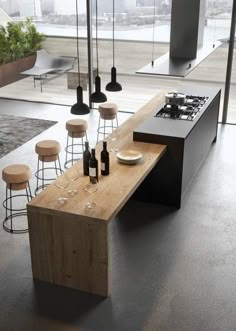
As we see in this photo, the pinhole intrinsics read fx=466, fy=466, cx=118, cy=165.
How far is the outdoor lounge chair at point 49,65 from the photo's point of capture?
28.3 feet

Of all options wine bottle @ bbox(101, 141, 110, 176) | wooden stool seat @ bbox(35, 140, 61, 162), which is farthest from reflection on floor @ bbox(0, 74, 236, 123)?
wine bottle @ bbox(101, 141, 110, 176)

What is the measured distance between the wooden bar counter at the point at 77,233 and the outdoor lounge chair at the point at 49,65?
5035mm

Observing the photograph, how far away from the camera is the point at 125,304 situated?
12.0 ft

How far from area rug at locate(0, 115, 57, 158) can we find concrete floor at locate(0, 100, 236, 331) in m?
1.47

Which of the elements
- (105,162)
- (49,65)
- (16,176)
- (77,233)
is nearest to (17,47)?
(49,65)

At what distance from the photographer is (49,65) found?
884 cm

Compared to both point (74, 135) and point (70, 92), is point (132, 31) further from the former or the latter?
point (74, 135)

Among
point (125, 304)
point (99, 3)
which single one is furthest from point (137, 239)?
point (99, 3)

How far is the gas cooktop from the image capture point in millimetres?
5383

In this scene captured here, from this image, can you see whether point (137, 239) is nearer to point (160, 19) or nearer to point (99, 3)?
point (160, 19)

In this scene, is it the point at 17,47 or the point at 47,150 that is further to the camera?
the point at 17,47

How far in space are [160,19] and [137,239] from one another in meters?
4.16

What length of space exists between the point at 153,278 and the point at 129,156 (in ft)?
3.76

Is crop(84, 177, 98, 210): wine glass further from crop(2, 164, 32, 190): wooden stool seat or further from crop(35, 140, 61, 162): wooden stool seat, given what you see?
crop(35, 140, 61, 162): wooden stool seat
